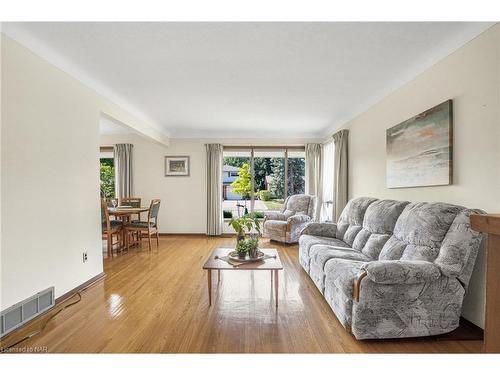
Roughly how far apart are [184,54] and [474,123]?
2604mm

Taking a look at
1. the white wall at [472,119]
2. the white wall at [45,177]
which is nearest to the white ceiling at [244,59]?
the white wall at [472,119]

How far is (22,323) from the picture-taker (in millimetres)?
2221

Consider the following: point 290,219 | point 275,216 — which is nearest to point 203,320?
point 290,219

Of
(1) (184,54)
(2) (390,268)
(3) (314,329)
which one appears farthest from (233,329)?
(1) (184,54)

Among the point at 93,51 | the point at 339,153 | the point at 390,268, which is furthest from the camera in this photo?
the point at 339,153

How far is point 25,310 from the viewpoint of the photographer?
2.27 meters

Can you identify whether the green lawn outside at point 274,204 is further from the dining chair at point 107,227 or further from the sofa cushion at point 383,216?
the sofa cushion at point 383,216

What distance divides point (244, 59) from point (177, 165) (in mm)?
4236

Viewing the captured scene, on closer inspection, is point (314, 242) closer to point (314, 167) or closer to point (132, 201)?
point (314, 167)

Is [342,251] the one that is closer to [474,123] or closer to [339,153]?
[474,123]

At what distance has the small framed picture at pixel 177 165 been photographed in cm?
655

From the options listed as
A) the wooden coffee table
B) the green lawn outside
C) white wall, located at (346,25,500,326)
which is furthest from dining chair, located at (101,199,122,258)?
white wall, located at (346,25,500,326)

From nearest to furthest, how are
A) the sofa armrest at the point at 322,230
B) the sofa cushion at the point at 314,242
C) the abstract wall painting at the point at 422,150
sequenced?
the abstract wall painting at the point at 422,150 → the sofa cushion at the point at 314,242 → the sofa armrest at the point at 322,230

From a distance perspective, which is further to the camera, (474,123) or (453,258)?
(474,123)
